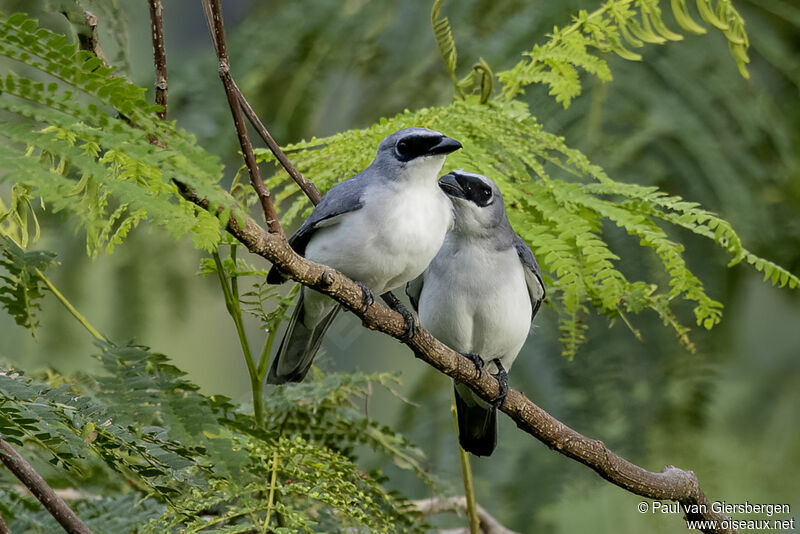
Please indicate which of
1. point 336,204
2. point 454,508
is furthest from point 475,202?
point 454,508

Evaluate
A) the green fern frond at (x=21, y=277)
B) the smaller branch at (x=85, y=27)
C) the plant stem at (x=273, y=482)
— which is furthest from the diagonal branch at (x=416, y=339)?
the green fern frond at (x=21, y=277)

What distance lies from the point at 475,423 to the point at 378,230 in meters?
0.56

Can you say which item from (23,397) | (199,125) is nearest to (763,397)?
(199,125)

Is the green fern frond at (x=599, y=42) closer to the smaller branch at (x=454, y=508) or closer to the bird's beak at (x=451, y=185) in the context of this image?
the bird's beak at (x=451, y=185)

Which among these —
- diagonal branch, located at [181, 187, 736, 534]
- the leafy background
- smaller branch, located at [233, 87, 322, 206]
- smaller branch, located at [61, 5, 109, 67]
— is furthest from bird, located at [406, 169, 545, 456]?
smaller branch, located at [61, 5, 109, 67]

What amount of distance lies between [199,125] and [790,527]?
1634mm

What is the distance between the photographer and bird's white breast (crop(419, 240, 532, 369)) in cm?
144

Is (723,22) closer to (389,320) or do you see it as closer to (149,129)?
(389,320)

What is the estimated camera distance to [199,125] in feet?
6.77

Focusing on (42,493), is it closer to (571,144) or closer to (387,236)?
(387,236)

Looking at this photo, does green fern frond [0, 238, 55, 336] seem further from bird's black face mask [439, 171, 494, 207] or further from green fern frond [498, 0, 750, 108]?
green fern frond [498, 0, 750, 108]

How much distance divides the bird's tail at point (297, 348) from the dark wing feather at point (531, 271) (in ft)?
1.15

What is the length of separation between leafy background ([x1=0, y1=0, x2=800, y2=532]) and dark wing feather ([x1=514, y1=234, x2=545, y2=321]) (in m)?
0.44

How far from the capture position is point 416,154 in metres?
1.19
